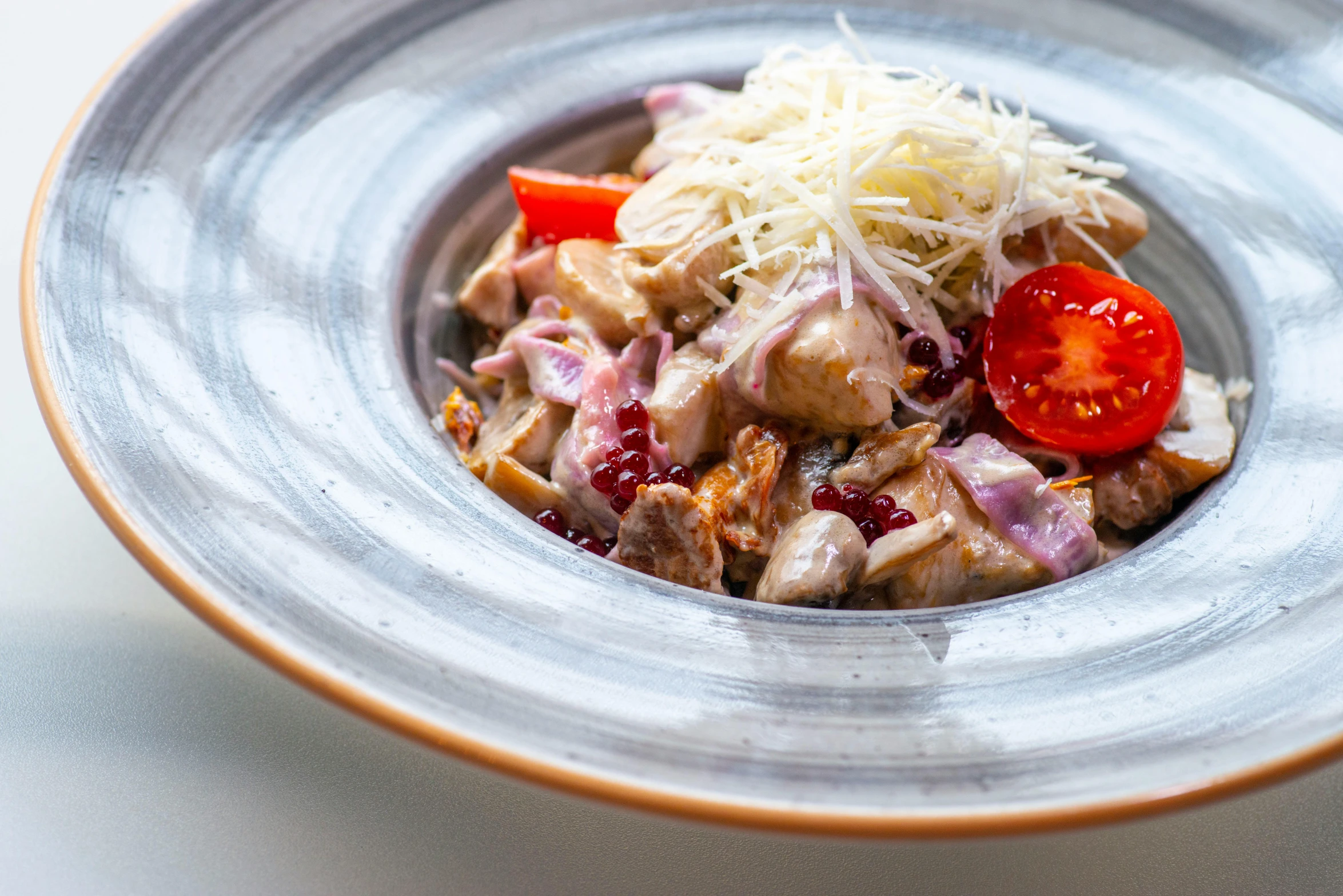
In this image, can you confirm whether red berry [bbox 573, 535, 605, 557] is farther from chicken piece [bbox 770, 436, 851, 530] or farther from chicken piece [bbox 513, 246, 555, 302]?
chicken piece [bbox 513, 246, 555, 302]

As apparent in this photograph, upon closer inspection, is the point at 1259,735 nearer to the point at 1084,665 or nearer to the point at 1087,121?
the point at 1084,665

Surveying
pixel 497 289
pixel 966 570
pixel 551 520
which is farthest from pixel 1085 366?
pixel 497 289

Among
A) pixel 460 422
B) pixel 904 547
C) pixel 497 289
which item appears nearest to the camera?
pixel 904 547

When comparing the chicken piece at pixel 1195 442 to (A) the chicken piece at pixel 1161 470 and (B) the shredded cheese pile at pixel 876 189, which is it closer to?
(A) the chicken piece at pixel 1161 470

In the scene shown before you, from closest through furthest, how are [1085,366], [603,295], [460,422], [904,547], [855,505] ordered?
[904,547]
[855,505]
[1085,366]
[603,295]
[460,422]

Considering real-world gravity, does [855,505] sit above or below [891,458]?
below

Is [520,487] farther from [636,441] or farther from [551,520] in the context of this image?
[636,441]
